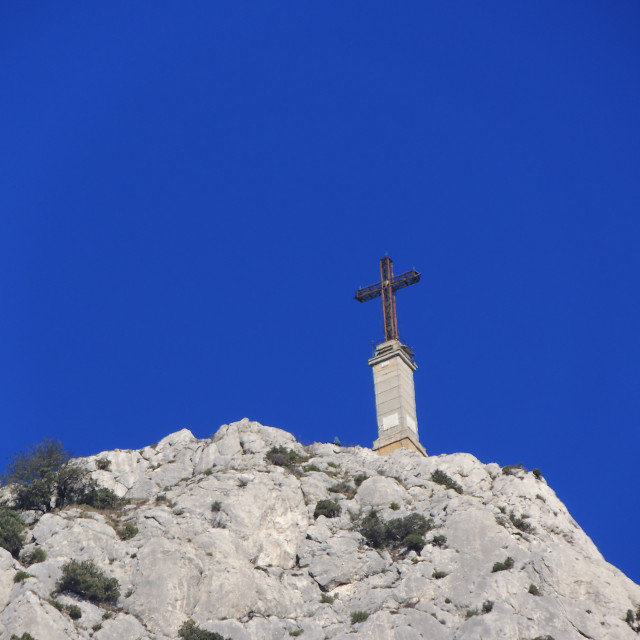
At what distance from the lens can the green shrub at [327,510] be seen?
6178 centimetres

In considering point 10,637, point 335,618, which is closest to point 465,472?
point 335,618

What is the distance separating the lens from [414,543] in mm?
58250

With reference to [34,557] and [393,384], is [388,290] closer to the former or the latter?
[393,384]

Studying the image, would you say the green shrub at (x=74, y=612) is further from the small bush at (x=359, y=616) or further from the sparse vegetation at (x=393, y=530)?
the sparse vegetation at (x=393, y=530)

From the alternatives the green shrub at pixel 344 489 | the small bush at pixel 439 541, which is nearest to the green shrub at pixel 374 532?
the small bush at pixel 439 541

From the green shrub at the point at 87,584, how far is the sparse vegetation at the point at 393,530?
14049mm

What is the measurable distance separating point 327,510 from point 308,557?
4303mm

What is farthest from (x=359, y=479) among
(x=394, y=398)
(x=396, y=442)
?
(x=394, y=398)

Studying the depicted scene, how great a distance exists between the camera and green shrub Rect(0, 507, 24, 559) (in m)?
54.0

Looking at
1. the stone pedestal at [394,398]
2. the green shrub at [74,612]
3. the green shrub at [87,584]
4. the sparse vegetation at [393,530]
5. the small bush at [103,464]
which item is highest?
the stone pedestal at [394,398]

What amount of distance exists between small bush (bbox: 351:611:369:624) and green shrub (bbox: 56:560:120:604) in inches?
433

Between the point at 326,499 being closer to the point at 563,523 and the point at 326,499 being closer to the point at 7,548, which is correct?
the point at 563,523

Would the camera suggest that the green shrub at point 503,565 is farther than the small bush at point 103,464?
No

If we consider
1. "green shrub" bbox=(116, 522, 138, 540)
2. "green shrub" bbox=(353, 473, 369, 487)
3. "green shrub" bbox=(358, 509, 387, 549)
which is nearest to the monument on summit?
"green shrub" bbox=(353, 473, 369, 487)
